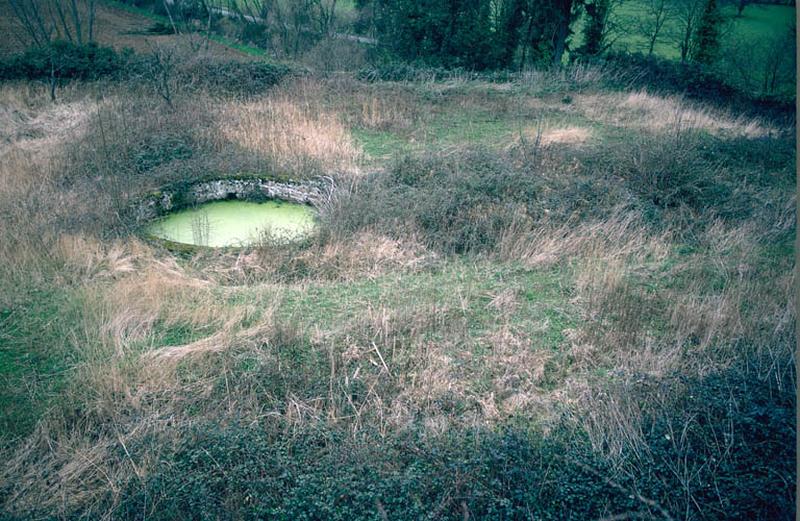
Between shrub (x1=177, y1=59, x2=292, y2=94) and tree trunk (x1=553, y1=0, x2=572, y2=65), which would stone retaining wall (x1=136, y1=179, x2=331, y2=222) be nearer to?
shrub (x1=177, y1=59, x2=292, y2=94)

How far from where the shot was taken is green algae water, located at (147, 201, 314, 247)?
26.4ft

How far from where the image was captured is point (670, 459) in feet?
12.6

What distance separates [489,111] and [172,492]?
13116 millimetres

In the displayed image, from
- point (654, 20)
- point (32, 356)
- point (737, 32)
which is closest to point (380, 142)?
point (32, 356)

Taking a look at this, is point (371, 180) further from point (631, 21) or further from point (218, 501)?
point (631, 21)

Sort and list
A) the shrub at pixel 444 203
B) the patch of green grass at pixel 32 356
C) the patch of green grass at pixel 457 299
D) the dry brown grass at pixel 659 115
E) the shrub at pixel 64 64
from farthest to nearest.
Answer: the shrub at pixel 64 64 → the dry brown grass at pixel 659 115 → the shrub at pixel 444 203 → the patch of green grass at pixel 457 299 → the patch of green grass at pixel 32 356

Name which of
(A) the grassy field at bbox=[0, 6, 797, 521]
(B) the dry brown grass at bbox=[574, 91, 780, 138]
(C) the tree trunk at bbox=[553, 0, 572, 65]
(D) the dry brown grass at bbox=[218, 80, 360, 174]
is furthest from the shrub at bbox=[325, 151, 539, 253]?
(C) the tree trunk at bbox=[553, 0, 572, 65]

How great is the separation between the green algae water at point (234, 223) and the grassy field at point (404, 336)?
537 mm

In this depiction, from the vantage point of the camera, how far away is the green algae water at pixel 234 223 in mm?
8055

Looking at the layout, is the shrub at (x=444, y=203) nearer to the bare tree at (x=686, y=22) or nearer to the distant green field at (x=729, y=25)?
the distant green field at (x=729, y=25)

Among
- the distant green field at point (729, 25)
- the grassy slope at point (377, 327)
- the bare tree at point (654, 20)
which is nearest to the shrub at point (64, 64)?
the grassy slope at point (377, 327)

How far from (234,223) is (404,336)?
4.60 m

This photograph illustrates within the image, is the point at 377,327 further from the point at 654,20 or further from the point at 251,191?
the point at 654,20

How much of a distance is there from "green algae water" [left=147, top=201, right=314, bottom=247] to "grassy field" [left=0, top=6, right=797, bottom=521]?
537mm
